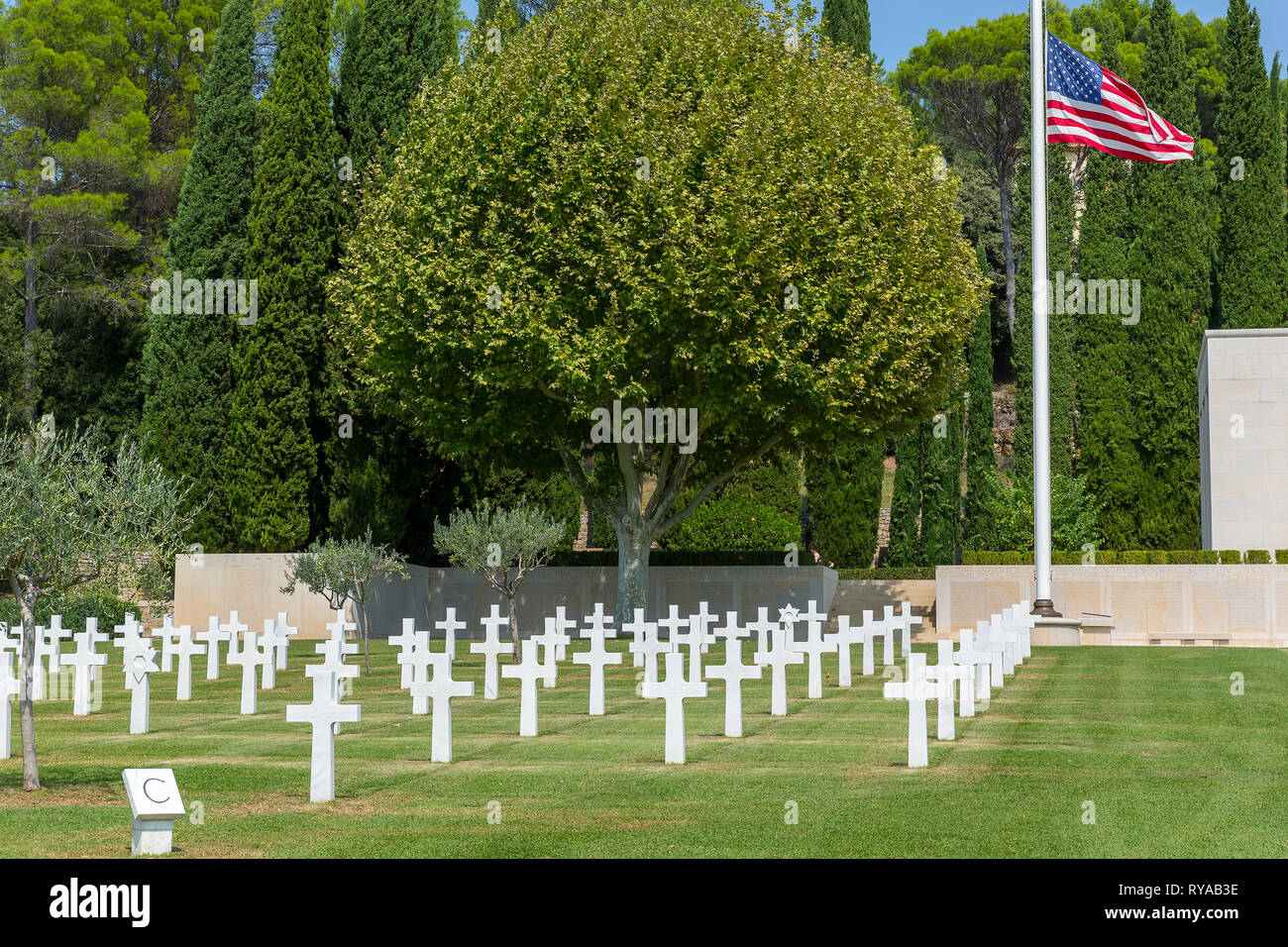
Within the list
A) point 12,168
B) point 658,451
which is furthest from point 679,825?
point 12,168

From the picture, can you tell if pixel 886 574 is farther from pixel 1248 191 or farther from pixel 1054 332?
pixel 1248 191

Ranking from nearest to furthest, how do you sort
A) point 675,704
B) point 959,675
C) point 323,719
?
point 323,719 < point 675,704 < point 959,675

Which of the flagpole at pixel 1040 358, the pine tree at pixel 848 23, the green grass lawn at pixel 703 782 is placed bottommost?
the green grass lawn at pixel 703 782

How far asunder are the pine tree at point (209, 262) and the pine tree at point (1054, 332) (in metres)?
25.8

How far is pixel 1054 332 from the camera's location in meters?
53.0

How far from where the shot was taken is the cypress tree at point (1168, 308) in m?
48.0

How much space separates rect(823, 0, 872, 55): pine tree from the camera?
159ft

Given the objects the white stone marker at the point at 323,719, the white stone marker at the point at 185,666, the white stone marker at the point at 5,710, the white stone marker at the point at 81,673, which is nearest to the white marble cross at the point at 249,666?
the white stone marker at the point at 185,666

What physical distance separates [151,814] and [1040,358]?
24452 mm

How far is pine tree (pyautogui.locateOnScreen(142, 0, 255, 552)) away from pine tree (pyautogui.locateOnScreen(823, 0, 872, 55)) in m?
18.3

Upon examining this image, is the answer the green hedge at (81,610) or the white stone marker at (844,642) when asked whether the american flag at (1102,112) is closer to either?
the white stone marker at (844,642)

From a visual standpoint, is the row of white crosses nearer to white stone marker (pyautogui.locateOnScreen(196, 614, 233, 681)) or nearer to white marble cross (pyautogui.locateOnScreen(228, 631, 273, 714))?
white marble cross (pyautogui.locateOnScreen(228, 631, 273, 714))

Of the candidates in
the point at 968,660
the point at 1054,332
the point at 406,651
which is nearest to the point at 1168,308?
the point at 1054,332
